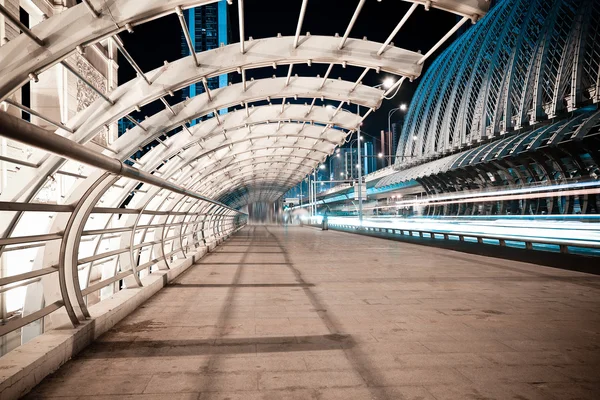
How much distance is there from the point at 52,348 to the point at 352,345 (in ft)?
8.28

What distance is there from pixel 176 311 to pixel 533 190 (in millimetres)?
14055

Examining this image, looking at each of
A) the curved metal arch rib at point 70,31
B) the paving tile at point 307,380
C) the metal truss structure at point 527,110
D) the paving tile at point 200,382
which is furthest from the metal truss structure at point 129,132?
the metal truss structure at point 527,110

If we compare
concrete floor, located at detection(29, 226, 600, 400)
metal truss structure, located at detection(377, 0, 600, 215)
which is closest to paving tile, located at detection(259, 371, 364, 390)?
concrete floor, located at detection(29, 226, 600, 400)

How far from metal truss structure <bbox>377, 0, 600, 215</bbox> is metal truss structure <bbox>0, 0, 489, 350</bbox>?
305 inches

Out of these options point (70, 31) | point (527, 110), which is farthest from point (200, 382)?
point (527, 110)

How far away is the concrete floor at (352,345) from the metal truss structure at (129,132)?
79 cm

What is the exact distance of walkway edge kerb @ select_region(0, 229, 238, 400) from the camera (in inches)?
115

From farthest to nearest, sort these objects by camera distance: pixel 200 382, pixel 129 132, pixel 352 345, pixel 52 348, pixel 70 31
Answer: pixel 129 132 → pixel 70 31 → pixel 352 345 → pixel 52 348 → pixel 200 382

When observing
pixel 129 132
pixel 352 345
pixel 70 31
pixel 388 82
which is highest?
pixel 388 82

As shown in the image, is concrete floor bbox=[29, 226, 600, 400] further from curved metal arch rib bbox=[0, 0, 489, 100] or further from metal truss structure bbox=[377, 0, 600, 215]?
metal truss structure bbox=[377, 0, 600, 215]

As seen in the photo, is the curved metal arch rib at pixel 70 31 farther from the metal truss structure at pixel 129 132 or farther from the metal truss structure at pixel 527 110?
the metal truss structure at pixel 527 110

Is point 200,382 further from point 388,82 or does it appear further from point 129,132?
point 388,82

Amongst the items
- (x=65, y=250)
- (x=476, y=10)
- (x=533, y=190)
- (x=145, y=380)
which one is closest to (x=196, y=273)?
(x=65, y=250)

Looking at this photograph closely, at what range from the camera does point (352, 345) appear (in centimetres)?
414
